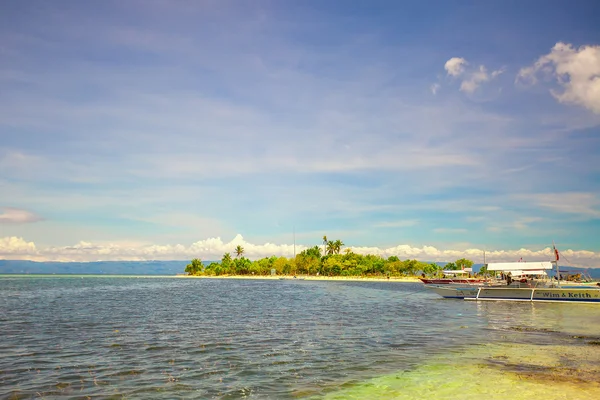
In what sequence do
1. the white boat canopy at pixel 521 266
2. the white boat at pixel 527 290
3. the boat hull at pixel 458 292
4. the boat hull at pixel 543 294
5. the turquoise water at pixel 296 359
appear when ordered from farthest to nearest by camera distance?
the boat hull at pixel 458 292 < the white boat canopy at pixel 521 266 < the white boat at pixel 527 290 < the boat hull at pixel 543 294 < the turquoise water at pixel 296 359

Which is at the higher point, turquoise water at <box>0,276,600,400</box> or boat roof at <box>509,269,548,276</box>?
boat roof at <box>509,269,548,276</box>

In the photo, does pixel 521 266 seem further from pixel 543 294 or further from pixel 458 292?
pixel 458 292

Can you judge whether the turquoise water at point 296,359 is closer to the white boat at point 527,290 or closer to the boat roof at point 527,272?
the white boat at point 527,290

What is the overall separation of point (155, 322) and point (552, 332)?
35537 millimetres

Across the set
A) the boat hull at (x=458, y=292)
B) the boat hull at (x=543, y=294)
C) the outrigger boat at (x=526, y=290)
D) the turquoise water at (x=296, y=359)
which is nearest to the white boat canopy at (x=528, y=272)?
the outrigger boat at (x=526, y=290)

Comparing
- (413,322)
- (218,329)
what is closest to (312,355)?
(218,329)

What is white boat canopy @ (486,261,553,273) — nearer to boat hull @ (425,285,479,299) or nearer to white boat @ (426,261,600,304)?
white boat @ (426,261,600,304)

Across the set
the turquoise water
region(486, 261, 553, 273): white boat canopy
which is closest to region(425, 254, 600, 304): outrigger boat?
A: region(486, 261, 553, 273): white boat canopy

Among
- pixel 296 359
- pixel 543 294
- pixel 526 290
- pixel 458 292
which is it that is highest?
pixel 526 290

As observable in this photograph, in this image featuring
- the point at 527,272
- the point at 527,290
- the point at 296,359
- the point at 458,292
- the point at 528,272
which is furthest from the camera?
the point at 458,292

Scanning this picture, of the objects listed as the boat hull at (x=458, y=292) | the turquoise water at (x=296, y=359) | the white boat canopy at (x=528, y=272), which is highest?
the white boat canopy at (x=528, y=272)

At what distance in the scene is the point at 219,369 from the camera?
65.5ft

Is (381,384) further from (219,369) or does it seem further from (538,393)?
(219,369)

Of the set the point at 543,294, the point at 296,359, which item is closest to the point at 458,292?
the point at 543,294
